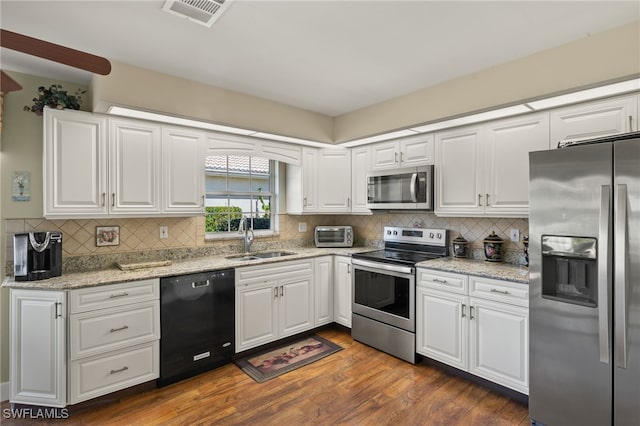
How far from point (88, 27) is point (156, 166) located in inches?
43.2

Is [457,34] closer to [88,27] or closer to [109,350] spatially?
[88,27]

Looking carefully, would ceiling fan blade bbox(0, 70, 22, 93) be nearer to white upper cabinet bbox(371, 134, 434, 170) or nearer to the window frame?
the window frame

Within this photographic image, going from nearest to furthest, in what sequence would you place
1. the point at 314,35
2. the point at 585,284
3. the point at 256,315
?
the point at 585,284
the point at 314,35
the point at 256,315

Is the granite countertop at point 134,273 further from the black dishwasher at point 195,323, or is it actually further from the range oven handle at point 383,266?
the range oven handle at point 383,266

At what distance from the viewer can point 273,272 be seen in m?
3.30

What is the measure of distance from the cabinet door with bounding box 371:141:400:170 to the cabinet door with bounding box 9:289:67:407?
300 centimetres

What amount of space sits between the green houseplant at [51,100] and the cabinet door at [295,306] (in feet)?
7.59

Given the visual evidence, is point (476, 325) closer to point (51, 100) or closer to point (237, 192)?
point (237, 192)

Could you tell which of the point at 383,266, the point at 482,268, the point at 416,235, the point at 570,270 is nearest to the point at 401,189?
the point at 416,235

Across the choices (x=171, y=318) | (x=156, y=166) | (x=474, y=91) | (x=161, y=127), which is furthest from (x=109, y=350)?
(x=474, y=91)

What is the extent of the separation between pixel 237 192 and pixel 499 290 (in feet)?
9.13

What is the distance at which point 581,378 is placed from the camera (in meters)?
1.96

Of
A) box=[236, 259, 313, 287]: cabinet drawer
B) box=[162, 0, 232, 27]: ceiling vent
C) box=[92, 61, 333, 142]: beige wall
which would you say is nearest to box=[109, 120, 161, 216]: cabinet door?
box=[92, 61, 333, 142]: beige wall

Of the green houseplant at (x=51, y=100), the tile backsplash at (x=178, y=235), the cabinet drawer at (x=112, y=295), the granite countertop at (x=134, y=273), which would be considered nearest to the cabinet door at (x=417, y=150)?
the tile backsplash at (x=178, y=235)
